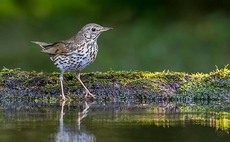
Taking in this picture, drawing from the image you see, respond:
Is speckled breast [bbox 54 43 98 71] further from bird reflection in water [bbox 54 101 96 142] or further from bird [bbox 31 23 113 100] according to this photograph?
bird reflection in water [bbox 54 101 96 142]

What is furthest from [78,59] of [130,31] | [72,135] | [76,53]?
[130,31]

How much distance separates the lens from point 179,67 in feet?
70.8

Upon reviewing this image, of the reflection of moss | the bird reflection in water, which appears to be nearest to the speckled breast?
the reflection of moss

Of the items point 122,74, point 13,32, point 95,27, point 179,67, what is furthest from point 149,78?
point 13,32

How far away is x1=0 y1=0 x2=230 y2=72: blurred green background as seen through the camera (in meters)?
22.9

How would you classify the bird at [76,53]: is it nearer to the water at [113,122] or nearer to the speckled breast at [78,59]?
the speckled breast at [78,59]

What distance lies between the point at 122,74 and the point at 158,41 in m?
12.0

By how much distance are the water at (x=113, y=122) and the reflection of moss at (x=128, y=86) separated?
0.79 ft

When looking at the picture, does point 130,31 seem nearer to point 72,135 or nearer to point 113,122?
point 113,122

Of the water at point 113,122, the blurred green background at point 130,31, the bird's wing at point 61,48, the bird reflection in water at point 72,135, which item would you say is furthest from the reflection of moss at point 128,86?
the blurred green background at point 130,31

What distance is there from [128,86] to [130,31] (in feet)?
46.6

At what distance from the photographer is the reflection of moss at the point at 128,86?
45.0ft

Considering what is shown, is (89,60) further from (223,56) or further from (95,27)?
(223,56)

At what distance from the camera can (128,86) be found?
1377 cm
